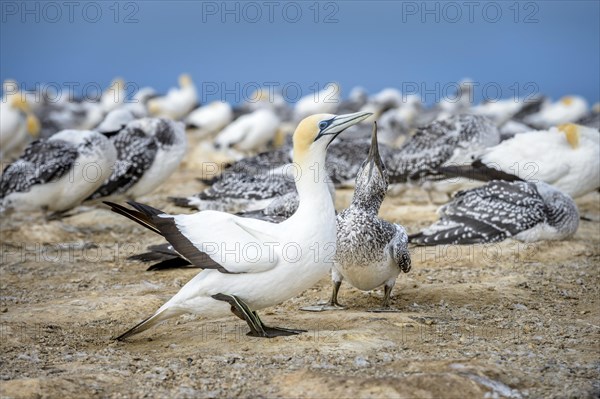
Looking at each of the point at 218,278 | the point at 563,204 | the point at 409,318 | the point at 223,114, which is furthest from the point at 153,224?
the point at 223,114

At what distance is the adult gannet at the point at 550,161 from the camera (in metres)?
11.3

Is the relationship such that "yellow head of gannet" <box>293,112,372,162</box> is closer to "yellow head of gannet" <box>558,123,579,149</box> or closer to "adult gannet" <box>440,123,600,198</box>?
"adult gannet" <box>440,123,600,198</box>

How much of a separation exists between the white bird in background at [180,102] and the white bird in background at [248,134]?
29.1 ft

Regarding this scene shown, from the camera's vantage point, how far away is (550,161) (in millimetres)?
11375

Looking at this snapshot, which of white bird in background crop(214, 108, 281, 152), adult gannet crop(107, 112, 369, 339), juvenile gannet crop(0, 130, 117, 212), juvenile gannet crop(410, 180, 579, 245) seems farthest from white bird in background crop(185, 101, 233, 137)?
adult gannet crop(107, 112, 369, 339)

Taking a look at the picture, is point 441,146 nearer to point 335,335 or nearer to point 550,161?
point 550,161

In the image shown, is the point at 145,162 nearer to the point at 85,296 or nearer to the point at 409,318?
the point at 85,296

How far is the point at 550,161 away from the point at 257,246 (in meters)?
6.75

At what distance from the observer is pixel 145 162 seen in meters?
12.4

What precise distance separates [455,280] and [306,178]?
2992mm

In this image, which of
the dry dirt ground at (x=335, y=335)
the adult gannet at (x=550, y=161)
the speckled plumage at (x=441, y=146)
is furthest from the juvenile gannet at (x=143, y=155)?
the adult gannet at (x=550, y=161)

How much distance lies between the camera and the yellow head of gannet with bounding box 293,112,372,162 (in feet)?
19.3

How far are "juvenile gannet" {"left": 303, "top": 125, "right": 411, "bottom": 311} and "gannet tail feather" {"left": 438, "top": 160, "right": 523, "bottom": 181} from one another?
4332mm

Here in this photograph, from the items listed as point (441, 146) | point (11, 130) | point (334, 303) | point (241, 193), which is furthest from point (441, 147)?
point (11, 130)
